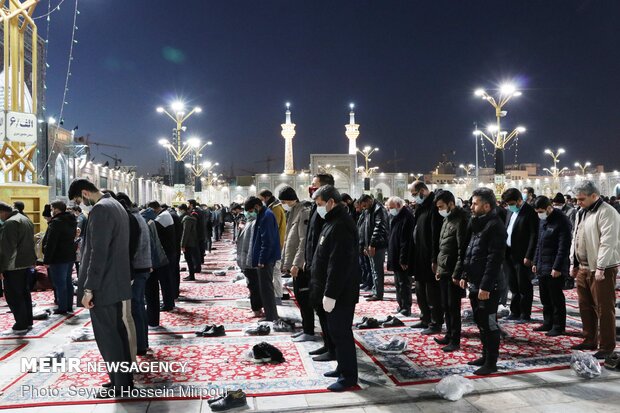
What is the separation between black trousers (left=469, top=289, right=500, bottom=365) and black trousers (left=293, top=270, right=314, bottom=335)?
173cm

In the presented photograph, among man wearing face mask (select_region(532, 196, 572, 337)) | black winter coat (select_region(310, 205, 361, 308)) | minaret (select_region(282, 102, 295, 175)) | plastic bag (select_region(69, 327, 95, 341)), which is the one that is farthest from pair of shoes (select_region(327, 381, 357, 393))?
minaret (select_region(282, 102, 295, 175))

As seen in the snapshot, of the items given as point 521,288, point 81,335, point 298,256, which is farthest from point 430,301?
point 81,335

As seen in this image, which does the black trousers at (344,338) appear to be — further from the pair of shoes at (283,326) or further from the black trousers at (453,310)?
the pair of shoes at (283,326)

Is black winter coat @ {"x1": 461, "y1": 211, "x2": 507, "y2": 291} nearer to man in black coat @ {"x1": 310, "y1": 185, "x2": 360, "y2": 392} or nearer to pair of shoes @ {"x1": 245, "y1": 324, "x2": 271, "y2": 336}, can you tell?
man in black coat @ {"x1": 310, "y1": 185, "x2": 360, "y2": 392}

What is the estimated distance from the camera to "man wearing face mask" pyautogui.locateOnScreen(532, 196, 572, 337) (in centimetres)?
521

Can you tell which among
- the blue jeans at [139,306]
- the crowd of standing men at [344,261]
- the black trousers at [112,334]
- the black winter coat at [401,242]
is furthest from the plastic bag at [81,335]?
the black winter coat at [401,242]

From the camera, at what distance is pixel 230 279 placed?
1000 centimetres

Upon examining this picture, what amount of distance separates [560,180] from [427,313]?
138 ft

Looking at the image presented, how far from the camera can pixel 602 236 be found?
14.1 feet

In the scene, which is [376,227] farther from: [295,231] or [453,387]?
[453,387]

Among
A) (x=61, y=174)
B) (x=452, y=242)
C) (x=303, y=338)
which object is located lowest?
(x=303, y=338)

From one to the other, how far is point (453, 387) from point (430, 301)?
6.33ft

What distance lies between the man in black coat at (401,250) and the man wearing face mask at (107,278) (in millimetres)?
3666

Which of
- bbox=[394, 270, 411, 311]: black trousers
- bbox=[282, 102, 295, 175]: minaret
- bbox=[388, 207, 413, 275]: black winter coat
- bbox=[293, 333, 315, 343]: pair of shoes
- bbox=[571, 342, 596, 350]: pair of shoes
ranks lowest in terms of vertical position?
bbox=[293, 333, 315, 343]: pair of shoes
